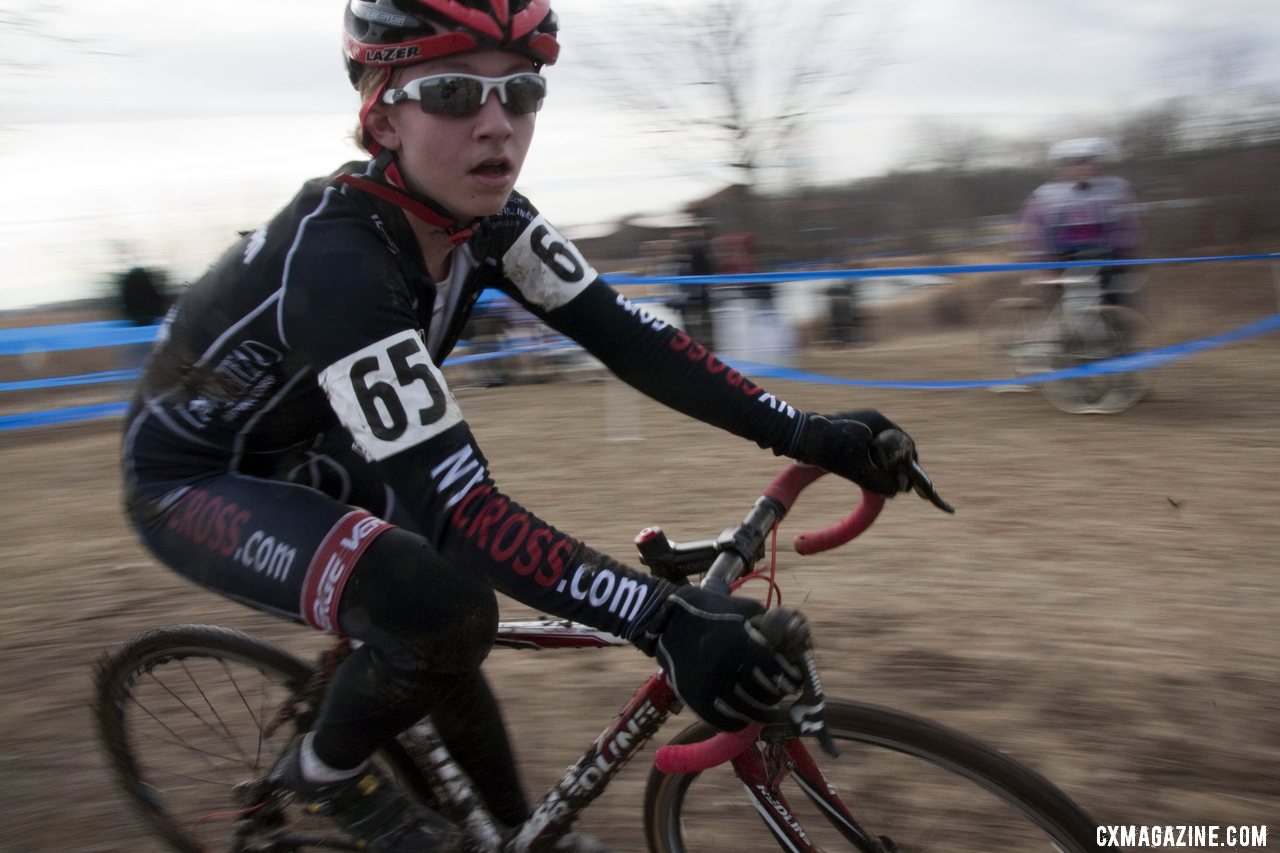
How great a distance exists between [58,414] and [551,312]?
818 cm

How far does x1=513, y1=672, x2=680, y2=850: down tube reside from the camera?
2.27 meters

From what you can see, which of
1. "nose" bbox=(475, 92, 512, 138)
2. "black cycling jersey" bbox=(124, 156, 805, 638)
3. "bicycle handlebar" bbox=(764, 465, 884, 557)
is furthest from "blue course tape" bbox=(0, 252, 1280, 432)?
"nose" bbox=(475, 92, 512, 138)

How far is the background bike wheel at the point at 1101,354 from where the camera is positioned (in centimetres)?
808

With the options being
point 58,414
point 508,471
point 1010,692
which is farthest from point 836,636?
point 58,414

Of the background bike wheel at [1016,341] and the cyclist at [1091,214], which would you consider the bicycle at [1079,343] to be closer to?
the background bike wheel at [1016,341]

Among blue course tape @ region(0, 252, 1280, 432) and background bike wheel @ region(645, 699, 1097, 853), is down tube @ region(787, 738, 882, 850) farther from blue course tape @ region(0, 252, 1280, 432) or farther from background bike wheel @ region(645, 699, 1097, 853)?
blue course tape @ region(0, 252, 1280, 432)

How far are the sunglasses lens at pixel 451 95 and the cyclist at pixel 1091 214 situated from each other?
283 inches

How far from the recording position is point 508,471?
7.55m

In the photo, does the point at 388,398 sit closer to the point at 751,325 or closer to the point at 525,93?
the point at 525,93

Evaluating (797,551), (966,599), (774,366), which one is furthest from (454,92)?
(774,366)

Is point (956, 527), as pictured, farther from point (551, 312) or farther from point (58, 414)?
point (58, 414)

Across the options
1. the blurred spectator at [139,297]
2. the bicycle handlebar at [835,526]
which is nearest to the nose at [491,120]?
the bicycle handlebar at [835,526]

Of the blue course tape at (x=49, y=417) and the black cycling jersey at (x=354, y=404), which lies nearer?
the black cycling jersey at (x=354, y=404)

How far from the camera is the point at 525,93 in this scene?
2164mm
